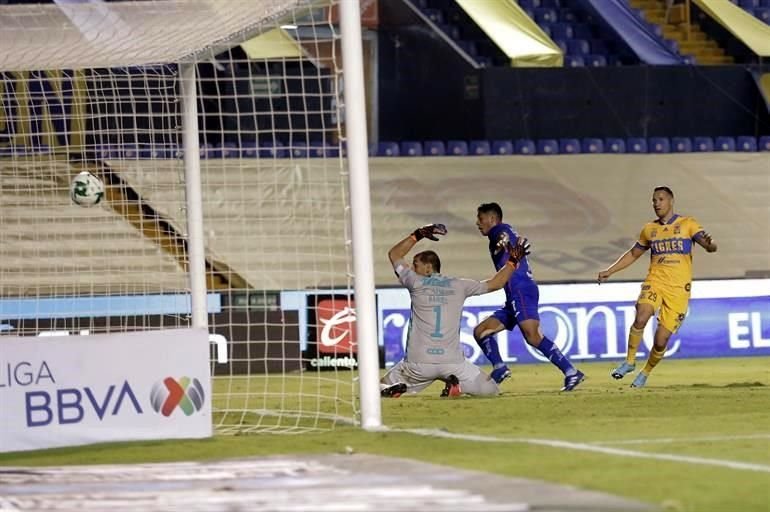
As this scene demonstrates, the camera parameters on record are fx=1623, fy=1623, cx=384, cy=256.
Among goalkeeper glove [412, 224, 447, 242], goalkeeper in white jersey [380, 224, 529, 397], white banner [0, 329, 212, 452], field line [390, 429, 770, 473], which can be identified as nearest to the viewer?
field line [390, 429, 770, 473]

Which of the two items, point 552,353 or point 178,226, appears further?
point 178,226

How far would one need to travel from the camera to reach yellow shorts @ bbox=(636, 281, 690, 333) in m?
14.5

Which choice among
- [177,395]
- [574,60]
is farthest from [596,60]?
[177,395]

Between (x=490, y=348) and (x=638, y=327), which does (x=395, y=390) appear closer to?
(x=490, y=348)

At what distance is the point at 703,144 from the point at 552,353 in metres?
11.2

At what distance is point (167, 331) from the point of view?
33.7ft

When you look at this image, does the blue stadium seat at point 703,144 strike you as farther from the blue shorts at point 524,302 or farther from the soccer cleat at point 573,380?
the soccer cleat at point 573,380

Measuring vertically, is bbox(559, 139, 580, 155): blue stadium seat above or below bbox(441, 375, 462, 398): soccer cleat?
above

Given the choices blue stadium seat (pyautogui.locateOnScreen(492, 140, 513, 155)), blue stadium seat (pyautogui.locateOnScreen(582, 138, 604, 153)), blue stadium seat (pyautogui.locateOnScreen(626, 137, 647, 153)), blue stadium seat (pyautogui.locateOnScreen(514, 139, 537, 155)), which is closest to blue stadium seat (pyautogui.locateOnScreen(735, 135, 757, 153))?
blue stadium seat (pyautogui.locateOnScreen(626, 137, 647, 153))

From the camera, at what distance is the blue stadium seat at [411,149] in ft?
79.0

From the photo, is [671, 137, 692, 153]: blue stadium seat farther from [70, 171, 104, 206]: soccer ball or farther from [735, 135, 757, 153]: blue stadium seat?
Result: [70, 171, 104, 206]: soccer ball

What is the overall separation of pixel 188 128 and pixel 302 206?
35.6 ft

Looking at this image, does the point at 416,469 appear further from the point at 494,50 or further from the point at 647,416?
the point at 494,50

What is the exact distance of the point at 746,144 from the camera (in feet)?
81.3
